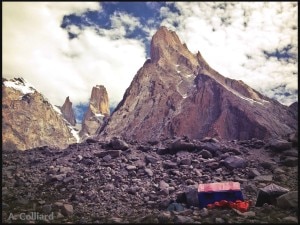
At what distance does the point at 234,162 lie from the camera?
2044 centimetres

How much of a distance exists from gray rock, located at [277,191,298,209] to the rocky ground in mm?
41

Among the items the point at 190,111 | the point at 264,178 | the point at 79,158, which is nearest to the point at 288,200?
the point at 264,178

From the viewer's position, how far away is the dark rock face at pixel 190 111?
149 meters

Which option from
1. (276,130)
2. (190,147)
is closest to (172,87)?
(276,130)

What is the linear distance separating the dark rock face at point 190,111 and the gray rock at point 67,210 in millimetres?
128567

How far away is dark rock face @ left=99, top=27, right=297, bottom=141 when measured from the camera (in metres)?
149

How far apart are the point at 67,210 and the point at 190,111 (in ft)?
488

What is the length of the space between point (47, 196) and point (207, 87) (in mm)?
155312

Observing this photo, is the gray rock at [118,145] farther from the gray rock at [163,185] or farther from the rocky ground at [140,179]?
the gray rock at [163,185]

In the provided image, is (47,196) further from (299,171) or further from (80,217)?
(299,171)

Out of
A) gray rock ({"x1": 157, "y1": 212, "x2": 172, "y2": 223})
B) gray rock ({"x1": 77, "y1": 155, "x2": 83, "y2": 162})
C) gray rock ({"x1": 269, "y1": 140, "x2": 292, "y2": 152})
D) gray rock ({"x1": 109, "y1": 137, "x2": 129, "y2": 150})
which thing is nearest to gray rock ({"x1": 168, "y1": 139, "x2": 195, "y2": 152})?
gray rock ({"x1": 109, "y1": 137, "x2": 129, "y2": 150})

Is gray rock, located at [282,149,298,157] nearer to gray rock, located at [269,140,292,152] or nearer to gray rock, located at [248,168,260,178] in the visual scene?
gray rock, located at [269,140,292,152]

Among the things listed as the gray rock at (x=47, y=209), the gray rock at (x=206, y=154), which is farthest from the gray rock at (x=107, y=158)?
the gray rock at (x=47, y=209)

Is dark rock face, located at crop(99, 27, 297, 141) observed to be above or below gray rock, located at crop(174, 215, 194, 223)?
above
